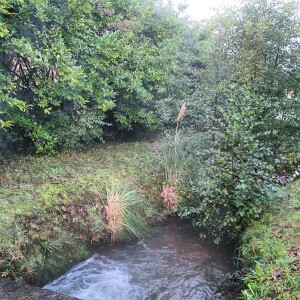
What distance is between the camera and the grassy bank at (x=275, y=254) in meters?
2.49

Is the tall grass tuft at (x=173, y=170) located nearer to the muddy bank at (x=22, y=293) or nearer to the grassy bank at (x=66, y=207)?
the grassy bank at (x=66, y=207)

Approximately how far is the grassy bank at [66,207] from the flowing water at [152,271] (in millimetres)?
202

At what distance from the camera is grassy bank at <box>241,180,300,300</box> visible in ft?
8.17

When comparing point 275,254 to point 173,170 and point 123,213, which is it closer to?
point 123,213

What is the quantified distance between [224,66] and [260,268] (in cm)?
523

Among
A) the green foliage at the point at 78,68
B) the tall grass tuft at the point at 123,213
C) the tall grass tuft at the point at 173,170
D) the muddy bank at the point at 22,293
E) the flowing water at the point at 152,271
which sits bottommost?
the flowing water at the point at 152,271

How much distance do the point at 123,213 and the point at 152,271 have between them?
0.99 meters

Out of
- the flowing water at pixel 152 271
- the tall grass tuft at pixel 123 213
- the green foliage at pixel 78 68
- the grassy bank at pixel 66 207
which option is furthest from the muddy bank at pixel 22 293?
the green foliage at pixel 78 68

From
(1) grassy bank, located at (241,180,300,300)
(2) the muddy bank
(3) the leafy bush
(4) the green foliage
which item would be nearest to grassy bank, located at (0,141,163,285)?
(2) the muddy bank

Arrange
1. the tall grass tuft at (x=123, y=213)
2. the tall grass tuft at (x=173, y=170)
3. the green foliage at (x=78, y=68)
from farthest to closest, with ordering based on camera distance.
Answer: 1. the tall grass tuft at (x=173, y=170)
2. the green foliage at (x=78, y=68)
3. the tall grass tuft at (x=123, y=213)

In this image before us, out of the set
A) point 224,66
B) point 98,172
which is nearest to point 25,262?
point 98,172

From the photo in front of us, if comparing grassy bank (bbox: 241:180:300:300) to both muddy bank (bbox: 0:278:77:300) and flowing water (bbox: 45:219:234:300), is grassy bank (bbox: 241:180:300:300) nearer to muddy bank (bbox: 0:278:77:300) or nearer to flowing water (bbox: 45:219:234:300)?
flowing water (bbox: 45:219:234:300)

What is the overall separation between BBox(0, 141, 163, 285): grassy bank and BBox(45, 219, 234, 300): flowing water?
0.20 m

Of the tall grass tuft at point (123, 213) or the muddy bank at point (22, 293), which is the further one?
the tall grass tuft at point (123, 213)
